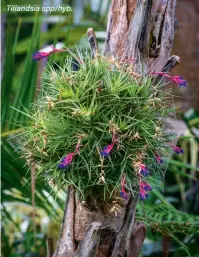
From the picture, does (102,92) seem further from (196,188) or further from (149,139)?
(196,188)

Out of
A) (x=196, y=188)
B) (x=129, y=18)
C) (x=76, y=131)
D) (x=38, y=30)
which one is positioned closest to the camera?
(x=76, y=131)

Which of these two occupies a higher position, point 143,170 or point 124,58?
point 124,58

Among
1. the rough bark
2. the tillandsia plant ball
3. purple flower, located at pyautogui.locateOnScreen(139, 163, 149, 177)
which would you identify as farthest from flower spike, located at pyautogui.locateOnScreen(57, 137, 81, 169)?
the rough bark

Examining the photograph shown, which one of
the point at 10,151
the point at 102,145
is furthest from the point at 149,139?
the point at 10,151

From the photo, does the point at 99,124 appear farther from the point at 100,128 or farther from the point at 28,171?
the point at 28,171

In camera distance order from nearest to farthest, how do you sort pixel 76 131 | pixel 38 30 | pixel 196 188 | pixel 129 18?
pixel 76 131
pixel 129 18
pixel 38 30
pixel 196 188

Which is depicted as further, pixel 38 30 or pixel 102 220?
pixel 38 30

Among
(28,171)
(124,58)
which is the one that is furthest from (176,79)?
(28,171)

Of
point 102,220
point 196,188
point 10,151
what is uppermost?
point 102,220
